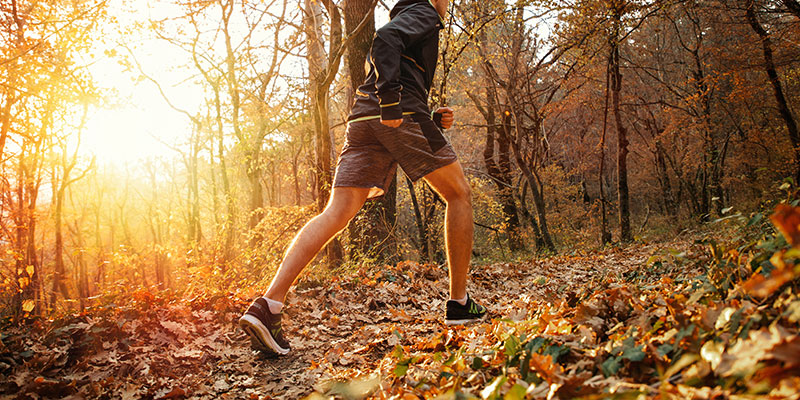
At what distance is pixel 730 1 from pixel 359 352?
1713cm

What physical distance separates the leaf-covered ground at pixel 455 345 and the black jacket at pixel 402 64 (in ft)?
4.72

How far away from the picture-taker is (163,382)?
7.88 feet

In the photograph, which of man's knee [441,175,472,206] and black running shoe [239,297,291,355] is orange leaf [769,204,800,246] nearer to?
man's knee [441,175,472,206]

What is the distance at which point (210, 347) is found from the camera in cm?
293

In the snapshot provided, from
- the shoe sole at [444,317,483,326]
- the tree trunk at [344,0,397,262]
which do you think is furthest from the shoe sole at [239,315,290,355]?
the tree trunk at [344,0,397,262]

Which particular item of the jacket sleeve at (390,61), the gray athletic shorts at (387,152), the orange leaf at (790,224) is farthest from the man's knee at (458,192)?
the orange leaf at (790,224)

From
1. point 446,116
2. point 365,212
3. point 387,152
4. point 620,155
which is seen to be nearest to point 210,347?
point 387,152

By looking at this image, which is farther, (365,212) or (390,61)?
(365,212)

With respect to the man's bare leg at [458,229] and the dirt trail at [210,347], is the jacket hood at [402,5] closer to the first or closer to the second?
the man's bare leg at [458,229]

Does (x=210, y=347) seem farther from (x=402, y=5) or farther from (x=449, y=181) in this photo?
(x=402, y=5)

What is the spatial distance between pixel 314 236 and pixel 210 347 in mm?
1098

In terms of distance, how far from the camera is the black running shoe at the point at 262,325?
2.46 meters

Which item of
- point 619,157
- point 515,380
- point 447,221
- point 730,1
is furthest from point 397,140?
point 730,1

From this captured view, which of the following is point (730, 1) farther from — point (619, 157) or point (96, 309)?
point (96, 309)
